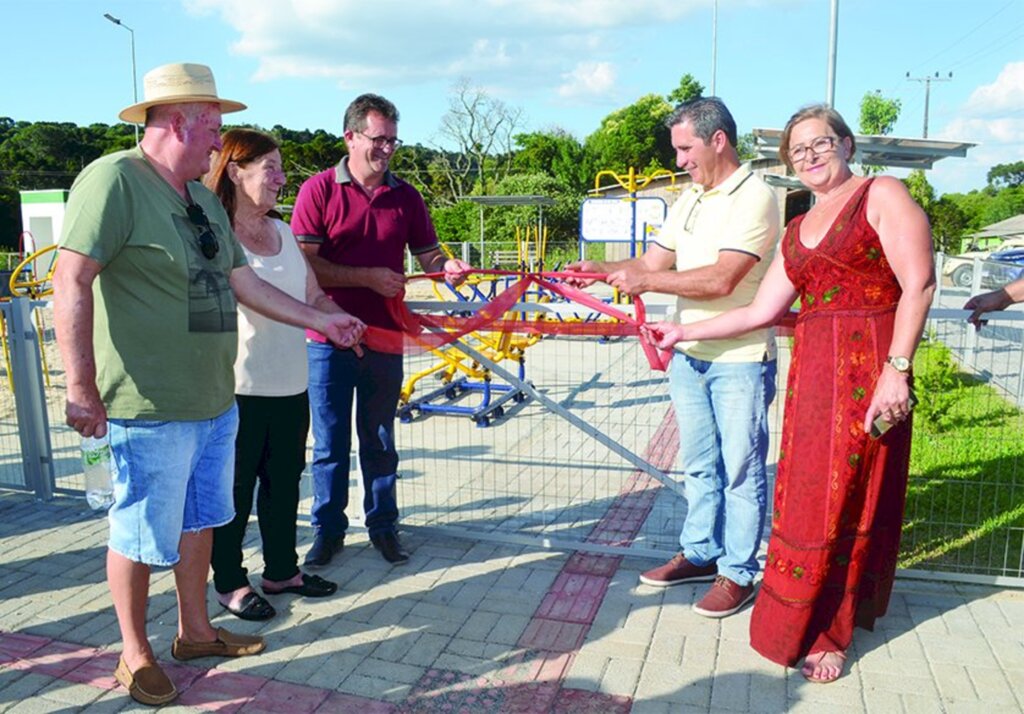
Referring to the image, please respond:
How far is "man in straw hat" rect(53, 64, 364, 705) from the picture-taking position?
2.46 meters

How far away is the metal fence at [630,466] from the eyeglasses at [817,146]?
112cm

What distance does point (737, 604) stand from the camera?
352 centimetres

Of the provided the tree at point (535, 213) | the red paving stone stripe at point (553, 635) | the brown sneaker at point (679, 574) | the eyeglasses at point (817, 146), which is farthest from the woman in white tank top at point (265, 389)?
the tree at point (535, 213)

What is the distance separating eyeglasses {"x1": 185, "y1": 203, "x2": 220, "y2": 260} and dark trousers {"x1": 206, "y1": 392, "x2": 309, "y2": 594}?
2.82 feet

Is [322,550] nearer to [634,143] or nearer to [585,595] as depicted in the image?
[585,595]

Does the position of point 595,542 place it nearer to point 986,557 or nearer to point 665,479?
point 665,479

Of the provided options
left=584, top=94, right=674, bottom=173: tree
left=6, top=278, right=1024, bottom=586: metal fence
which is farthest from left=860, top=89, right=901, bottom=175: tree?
left=6, top=278, right=1024, bottom=586: metal fence

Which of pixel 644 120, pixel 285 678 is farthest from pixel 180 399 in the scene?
pixel 644 120

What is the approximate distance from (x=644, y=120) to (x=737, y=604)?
50.0m

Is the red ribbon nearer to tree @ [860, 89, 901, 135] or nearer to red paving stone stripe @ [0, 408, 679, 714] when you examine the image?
red paving stone stripe @ [0, 408, 679, 714]

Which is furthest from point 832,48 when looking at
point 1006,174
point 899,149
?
point 1006,174

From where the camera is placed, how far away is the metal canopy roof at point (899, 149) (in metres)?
9.59

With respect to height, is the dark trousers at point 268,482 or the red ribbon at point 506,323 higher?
the red ribbon at point 506,323

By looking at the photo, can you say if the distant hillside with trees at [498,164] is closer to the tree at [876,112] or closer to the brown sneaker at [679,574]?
the tree at [876,112]
